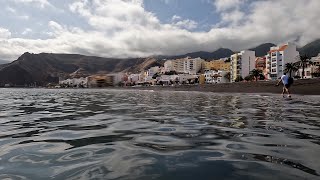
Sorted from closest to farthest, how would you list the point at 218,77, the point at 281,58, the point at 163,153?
the point at 163,153, the point at 281,58, the point at 218,77

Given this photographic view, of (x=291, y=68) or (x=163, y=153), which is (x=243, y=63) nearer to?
(x=291, y=68)

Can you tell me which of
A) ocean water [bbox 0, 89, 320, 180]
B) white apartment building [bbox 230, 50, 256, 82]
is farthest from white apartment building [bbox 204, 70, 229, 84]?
ocean water [bbox 0, 89, 320, 180]

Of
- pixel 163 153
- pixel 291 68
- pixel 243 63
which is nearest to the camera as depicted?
pixel 163 153

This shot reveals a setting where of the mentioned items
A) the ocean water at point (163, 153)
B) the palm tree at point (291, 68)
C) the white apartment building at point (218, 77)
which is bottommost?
the ocean water at point (163, 153)

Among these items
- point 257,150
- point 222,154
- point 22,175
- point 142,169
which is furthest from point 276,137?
point 22,175

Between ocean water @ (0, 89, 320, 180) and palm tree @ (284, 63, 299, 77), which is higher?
palm tree @ (284, 63, 299, 77)

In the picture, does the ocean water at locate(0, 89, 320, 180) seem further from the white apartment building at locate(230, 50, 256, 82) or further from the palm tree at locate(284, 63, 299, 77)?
the white apartment building at locate(230, 50, 256, 82)

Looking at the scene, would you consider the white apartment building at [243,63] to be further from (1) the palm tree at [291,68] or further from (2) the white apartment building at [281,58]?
(1) the palm tree at [291,68]

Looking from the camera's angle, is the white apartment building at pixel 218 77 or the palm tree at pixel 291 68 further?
the white apartment building at pixel 218 77

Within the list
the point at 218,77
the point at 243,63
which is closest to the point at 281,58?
the point at 243,63

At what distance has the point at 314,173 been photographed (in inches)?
151

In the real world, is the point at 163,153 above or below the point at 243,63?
below

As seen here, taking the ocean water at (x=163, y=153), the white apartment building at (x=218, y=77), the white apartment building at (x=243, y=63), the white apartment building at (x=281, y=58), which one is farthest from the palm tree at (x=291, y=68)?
the ocean water at (x=163, y=153)

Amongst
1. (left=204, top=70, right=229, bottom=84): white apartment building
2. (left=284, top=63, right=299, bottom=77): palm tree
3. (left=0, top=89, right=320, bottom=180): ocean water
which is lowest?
(left=0, top=89, right=320, bottom=180): ocean water
